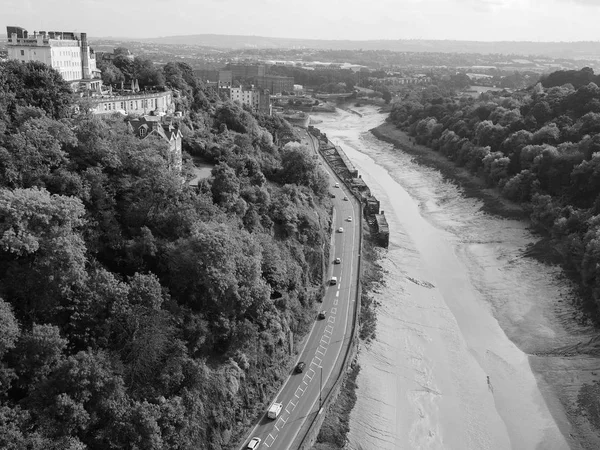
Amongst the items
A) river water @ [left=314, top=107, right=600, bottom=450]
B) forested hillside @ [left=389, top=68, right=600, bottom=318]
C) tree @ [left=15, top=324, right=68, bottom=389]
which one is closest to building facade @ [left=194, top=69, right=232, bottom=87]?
forested hillside @ [left=389, top=68, right=600, bottom=318]

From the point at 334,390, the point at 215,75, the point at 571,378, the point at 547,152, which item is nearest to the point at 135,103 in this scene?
the point at 334,390

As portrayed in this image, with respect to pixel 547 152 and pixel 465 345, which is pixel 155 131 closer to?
pixel 465 345

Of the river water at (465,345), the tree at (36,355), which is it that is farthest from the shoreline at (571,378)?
the tree at (36,355)

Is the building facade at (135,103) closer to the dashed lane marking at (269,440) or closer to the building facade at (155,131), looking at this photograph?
the building facade at (155,131)

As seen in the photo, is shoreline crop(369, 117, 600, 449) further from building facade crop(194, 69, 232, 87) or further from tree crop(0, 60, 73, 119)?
building facade crop(194, 69, 232, 87)

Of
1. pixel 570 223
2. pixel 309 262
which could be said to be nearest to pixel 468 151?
pixel 570 223
